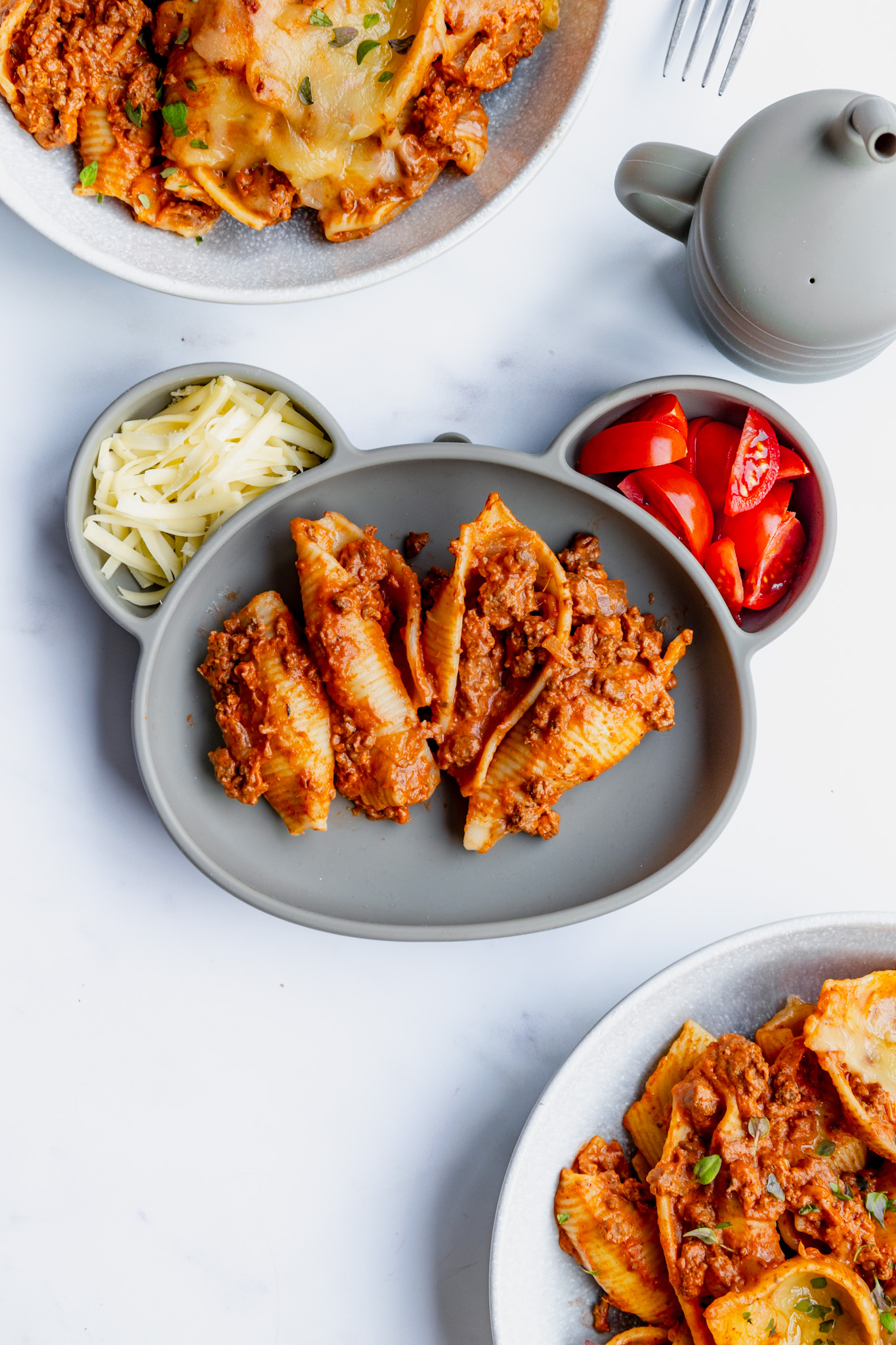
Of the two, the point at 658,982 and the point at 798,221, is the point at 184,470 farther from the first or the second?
the point at 658,982

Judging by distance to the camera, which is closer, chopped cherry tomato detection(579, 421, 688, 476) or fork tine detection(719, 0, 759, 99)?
chopped cherry tomato detection(579, 421, 688, 476)

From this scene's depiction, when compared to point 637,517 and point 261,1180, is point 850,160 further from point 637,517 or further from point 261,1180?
point 261,1180

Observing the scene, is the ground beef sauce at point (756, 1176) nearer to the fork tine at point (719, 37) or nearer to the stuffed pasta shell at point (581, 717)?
the stuffed pasta shell at point (581, 717)

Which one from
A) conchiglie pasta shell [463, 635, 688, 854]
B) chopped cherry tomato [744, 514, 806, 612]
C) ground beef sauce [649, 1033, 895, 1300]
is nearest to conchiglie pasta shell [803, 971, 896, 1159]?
ground beef sauce [649, 1033, 895, 1300]

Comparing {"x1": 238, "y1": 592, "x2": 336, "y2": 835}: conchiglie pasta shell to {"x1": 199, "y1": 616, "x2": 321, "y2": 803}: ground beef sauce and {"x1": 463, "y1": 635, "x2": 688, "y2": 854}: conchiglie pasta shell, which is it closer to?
{"x1": 199, "y1": 616, "x2": 321, "y2": 803}: ground beef sauce

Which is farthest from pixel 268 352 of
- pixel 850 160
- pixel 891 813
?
pixel 891 813

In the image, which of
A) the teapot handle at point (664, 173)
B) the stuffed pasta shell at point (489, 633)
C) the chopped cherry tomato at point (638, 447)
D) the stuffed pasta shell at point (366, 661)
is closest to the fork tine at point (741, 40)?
the teapot handle at point (664, 173)
